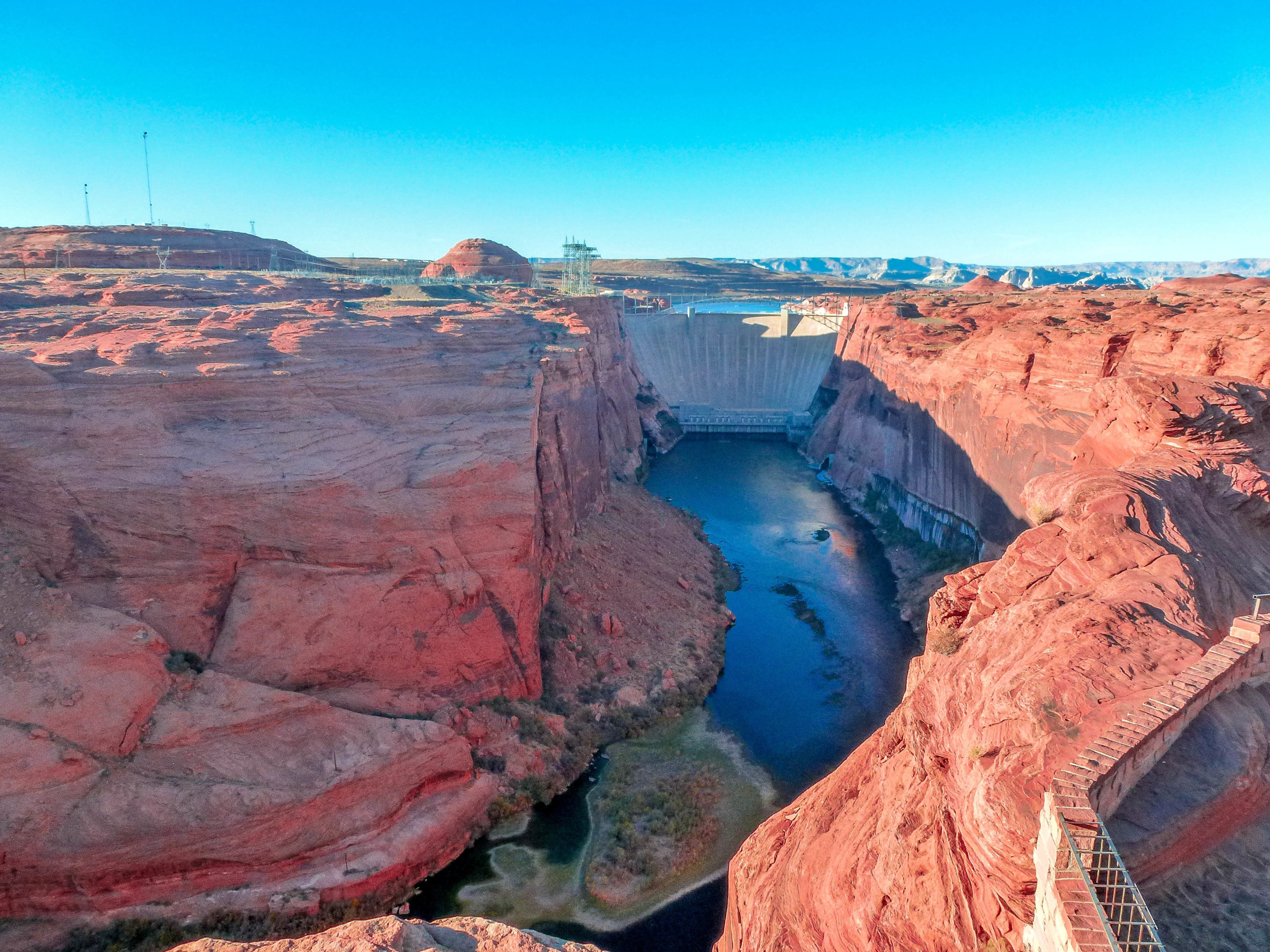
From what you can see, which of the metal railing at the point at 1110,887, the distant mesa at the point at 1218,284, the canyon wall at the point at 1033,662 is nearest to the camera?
the metal railing at the point at 1110,887

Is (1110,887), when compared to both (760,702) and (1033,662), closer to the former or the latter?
(1033,662)

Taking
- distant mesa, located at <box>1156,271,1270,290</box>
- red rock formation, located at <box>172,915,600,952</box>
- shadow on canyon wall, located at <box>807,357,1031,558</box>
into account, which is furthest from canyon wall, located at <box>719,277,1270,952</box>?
distant mesa, located at <box>1156,271,1270,290</box>


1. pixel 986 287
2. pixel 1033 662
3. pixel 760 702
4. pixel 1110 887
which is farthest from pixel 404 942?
pixel 986 287

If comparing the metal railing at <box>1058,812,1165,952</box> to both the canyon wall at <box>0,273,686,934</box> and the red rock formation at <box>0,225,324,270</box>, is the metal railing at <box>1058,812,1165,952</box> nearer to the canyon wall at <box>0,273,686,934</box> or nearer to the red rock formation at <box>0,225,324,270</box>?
the canyon wall at <box>0,273,686,934</box>

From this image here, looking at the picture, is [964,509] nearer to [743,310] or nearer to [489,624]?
[489,624]

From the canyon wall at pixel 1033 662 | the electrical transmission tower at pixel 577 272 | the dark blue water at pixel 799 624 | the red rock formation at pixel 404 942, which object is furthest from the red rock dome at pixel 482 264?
the red rock formation at pixel 404 942

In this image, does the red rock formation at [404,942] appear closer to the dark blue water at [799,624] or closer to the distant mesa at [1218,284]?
the dark blue water at [799,624]
